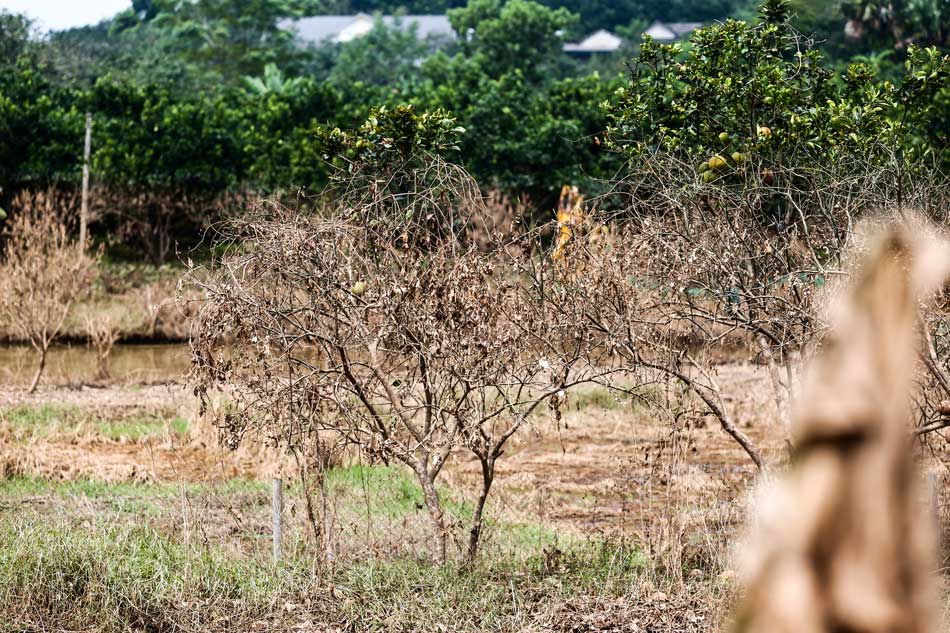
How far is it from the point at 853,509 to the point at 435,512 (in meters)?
7.34

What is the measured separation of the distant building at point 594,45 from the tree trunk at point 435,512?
77831 mm

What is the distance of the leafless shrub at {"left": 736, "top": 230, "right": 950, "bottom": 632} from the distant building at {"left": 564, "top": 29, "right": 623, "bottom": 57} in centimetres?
8442

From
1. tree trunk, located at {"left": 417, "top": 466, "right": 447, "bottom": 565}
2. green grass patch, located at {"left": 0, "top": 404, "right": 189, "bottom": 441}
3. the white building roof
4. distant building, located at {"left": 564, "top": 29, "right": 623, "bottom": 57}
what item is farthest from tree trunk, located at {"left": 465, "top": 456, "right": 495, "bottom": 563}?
the white building roof

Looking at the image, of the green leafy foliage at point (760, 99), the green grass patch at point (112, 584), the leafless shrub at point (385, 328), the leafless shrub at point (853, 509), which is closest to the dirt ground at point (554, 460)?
the leafless shrub at point (385, 328)

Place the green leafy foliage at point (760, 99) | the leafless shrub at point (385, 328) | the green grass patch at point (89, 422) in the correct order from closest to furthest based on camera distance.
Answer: the leafless shrub at point (385, 328), the green leafy foliage at point (760, 99), the green grass patch at point (89, 422)

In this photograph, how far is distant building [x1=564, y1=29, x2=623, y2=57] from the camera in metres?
83.7

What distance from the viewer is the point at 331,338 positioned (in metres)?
7.61

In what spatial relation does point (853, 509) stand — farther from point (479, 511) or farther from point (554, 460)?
point (554, 460)

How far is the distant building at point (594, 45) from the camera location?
83.7m

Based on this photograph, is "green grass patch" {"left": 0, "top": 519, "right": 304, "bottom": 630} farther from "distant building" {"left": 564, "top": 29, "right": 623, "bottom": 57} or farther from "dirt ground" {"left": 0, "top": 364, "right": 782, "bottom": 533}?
"distant building" {"left": 564, "top": 29, "right": 623, "bottom": 57}

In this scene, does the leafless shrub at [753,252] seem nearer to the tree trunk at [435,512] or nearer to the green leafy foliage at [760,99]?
the green leafy foliage at [760,99]

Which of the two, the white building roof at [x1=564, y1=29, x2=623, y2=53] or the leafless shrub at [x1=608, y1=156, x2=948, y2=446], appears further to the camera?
the white building roof at [x1=564, y1=29, x2=623, y2=53]

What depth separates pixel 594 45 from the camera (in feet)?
277

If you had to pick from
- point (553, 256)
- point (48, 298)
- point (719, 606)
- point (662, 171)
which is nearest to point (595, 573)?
point (719, 606)
